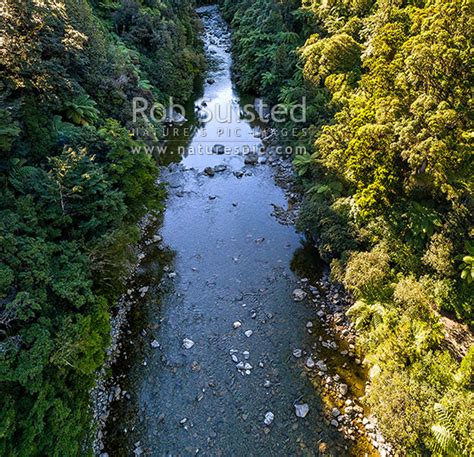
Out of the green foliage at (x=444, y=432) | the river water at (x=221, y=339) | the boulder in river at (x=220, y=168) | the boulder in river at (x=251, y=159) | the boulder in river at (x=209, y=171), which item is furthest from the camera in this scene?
the boulder in river at (x=251, y=159)

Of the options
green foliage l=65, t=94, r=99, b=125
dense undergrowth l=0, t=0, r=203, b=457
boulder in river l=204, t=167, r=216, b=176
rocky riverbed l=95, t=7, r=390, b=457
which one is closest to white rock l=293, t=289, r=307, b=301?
rocky riverbed l=95, t=7, r=390, b=457

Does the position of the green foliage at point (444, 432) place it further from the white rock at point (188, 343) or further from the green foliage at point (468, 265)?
the white rock at point (188, 343)

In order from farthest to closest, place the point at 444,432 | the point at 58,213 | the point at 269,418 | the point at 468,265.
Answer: the point at 58,213
the point at 269,418
the point at 468,265
the point at 444,432

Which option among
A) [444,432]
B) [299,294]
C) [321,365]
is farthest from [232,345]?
[444,432]

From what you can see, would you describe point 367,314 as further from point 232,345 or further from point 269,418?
point 232,345

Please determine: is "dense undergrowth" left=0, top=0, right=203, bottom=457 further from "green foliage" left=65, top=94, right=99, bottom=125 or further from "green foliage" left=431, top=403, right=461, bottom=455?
"green foliage" left=431, top=403, right=461, bottom=455

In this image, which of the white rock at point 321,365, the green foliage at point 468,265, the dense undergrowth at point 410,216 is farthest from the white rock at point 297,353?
the green foliage at point 468,265

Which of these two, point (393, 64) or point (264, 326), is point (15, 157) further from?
point (393, 64)

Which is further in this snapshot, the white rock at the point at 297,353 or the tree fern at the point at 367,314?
the white rock at the point at 297,353
